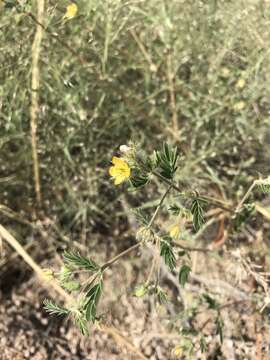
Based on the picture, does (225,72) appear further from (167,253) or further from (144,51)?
(167,253)

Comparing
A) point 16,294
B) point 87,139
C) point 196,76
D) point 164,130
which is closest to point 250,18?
point 196,76

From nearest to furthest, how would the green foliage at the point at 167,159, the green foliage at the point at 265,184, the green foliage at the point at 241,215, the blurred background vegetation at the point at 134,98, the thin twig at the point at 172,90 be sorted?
the green foliage at the point at 167,159 < the green foliage at the point at 265,184 < the green foliage at the point at 241,215 < the blurred background vegetation at the point at 134,98 < the thin twig at the point at 172,90

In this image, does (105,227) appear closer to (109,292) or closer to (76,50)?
(109,292)

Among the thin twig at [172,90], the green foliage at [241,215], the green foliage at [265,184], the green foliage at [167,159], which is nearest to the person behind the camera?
the green foliage at [167,159]

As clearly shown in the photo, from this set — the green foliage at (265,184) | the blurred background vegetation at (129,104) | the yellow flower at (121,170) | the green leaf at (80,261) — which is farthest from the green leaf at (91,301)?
the blurred background vegetation at (129,104)

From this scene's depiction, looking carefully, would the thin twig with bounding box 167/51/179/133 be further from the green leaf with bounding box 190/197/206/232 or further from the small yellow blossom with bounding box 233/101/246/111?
the green leaf with bounding box 190/197/206/232

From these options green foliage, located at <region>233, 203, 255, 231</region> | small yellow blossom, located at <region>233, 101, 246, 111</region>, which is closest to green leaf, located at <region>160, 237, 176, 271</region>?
green foliage, located at <region>233, 203, 255, 231</region>

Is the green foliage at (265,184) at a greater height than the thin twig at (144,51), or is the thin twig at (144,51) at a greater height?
the thin twig at (144,51)

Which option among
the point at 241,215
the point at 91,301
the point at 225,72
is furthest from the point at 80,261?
the point at 225,72

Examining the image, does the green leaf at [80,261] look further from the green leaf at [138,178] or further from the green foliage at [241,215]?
the green foliage at [241,215]

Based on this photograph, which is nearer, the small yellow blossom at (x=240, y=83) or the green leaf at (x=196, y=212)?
the green leaf at (x=196, y=212)

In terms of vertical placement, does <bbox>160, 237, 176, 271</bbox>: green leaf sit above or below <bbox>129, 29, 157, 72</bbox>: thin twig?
below
